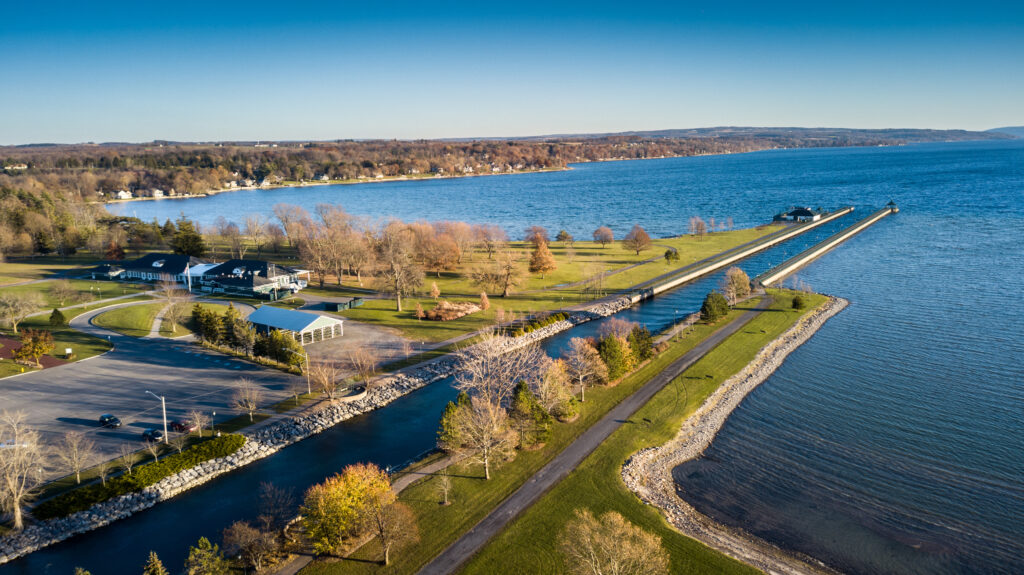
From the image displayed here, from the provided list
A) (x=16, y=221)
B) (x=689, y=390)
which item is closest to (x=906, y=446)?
(x=689, y=390)

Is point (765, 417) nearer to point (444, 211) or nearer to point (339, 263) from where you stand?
point (339, 263)

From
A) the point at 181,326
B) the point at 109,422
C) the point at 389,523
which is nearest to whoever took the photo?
the point at 389,523

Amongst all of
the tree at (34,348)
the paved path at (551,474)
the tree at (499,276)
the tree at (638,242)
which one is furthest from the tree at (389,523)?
the tree at (638,242)

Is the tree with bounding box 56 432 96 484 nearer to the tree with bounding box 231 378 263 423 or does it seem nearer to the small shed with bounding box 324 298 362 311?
the tree with bounding box 231 378 263 423

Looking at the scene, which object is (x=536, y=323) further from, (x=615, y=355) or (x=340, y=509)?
(x=340, y=509)

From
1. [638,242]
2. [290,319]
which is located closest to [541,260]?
[638,242]
